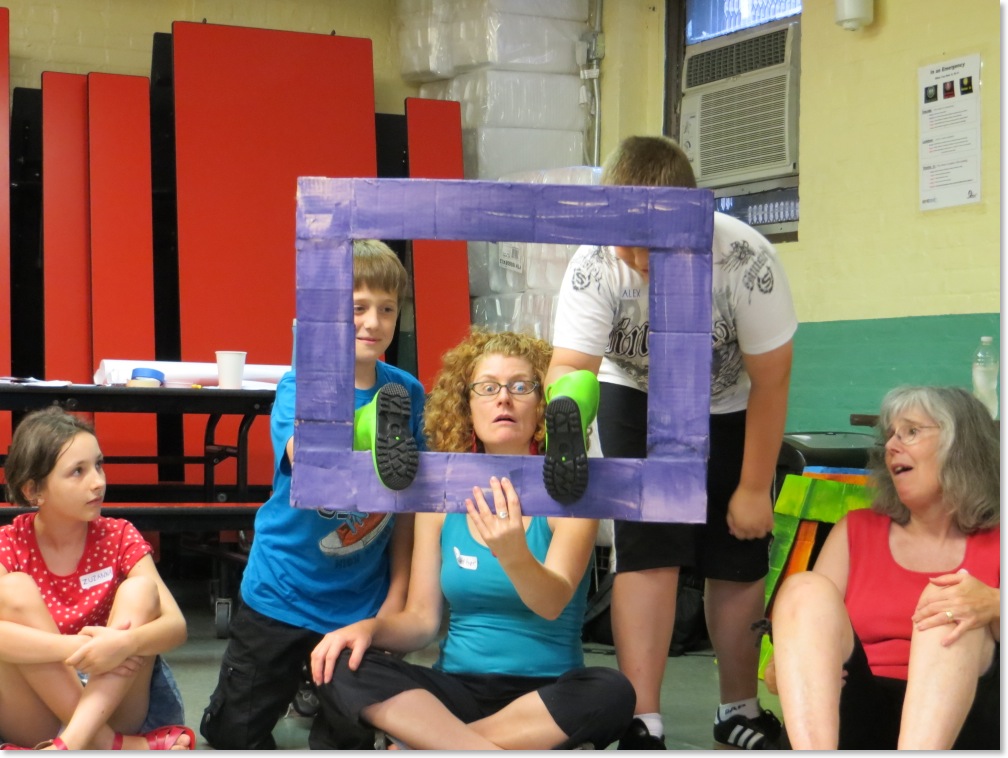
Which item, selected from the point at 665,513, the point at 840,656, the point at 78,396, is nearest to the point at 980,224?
the point at 840,656

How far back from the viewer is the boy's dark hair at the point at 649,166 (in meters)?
2.24

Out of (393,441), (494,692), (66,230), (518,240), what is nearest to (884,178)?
(494,692)

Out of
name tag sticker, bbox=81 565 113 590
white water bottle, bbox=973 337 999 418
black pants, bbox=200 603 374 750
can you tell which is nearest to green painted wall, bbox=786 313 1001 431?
white water bottle, bbox=973 337 999 418

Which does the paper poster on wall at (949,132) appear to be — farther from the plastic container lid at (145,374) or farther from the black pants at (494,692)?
the plastic container lid at (145,374)

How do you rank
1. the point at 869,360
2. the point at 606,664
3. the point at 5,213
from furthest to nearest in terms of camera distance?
the point at 5,213, the point at 869,360, the point at 606,664

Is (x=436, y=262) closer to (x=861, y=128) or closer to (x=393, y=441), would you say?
(x=861, y=128)

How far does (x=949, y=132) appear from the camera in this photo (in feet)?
13.3

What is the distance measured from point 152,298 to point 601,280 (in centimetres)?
323

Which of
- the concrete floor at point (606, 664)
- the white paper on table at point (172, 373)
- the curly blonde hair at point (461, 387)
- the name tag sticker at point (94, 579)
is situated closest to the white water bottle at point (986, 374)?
the concrete floor at point (606, 664)

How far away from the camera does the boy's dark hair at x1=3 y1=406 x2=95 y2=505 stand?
2.43 meters

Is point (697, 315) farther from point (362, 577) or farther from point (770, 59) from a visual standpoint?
point (770, 59)

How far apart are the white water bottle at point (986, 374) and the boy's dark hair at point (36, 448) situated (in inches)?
108

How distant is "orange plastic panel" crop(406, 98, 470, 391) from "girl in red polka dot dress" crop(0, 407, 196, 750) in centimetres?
293

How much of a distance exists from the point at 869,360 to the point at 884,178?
26.0 inches
